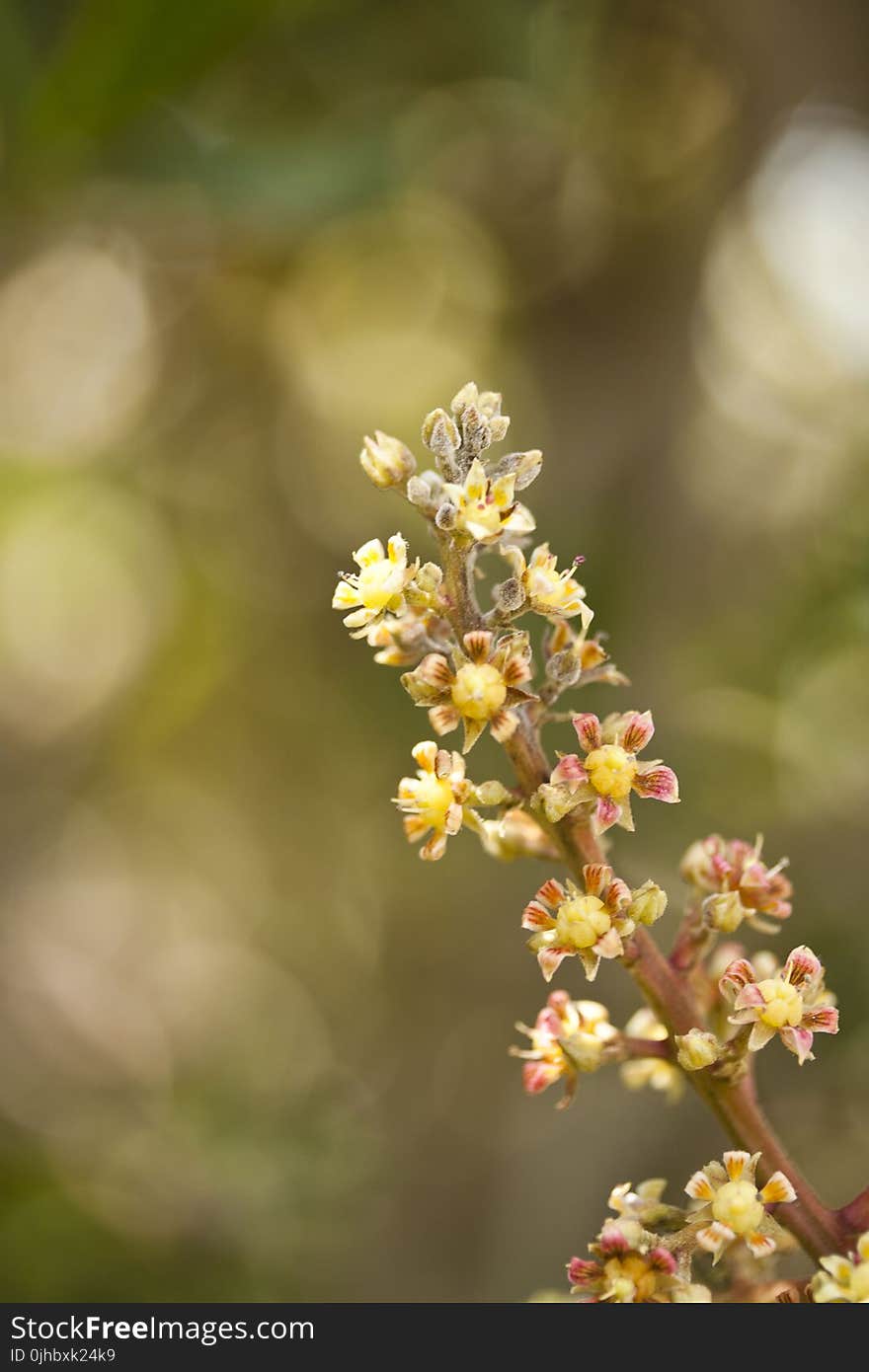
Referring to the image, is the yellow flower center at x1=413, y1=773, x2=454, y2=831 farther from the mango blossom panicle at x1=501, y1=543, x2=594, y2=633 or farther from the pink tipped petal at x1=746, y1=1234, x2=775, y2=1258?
the pink tipped petal at x1=746, y1=1234, x2=775, y2=1258

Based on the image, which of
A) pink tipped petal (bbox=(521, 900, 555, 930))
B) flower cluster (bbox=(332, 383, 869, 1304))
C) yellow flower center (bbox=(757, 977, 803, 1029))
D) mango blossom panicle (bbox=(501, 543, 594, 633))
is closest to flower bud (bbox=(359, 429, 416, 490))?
flower cluster (bbox=(332, 383, 869, 1304))

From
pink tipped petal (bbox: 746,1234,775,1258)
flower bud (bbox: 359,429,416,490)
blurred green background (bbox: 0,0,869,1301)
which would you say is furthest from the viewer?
blurred green background (bbox: 0,0,869,1301)

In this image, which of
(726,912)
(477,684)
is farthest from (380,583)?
(726,912)

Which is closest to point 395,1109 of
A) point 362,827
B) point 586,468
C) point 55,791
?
point 362,827

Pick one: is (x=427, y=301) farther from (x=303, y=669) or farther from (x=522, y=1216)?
(x=522, y=1216)

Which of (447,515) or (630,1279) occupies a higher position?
(447,515)

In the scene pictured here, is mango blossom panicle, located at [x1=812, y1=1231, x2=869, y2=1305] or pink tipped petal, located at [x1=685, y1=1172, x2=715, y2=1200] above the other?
pink tipped petal, located at [x1=685, y1=1172, x2=715, y2=1200]

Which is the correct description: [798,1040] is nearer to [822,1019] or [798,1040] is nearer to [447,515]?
[822,1019]
